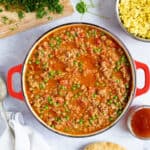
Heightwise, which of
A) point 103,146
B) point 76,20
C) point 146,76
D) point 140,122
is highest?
point 76,20

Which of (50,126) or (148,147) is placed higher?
(50,126)

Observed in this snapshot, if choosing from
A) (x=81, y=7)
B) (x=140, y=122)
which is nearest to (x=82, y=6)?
(x=81, y=7)

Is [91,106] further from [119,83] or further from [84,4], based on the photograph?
[84,4]

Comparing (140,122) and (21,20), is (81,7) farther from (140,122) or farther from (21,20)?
(140,122)

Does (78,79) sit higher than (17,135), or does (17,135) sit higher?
(78,79)

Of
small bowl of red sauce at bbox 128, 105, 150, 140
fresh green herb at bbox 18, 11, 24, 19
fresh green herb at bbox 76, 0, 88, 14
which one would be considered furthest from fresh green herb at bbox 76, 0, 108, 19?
small bowl of red sauce at bbox 128, 105, 150, 140

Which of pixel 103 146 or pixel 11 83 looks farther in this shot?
pixel 103 146

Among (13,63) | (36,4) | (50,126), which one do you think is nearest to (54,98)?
(50,126)
